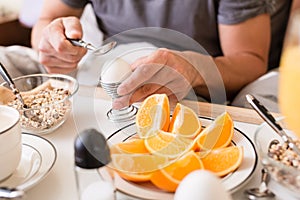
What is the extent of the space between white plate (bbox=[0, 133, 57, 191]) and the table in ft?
0.06

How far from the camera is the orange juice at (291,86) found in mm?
477

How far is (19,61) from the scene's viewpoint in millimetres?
1116

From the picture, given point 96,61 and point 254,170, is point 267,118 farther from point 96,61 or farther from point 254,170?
point 96,61

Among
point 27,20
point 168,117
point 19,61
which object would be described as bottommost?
point 27,20

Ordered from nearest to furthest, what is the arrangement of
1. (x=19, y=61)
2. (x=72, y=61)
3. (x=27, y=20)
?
(x=72, y=61)
(x=19, y=61)
(x=27, y=20)

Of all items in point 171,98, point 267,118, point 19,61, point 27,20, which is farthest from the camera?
point 27,20

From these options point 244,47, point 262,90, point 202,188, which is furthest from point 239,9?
point 202,188

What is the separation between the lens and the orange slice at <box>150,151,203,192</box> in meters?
0.54

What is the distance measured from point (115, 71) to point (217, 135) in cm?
21

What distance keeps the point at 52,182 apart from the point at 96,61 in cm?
25

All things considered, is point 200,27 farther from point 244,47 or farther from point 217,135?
point 217,135

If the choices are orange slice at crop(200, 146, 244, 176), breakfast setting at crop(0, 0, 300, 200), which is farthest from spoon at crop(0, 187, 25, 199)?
orange slice at crop(200, 146, 244, 176)

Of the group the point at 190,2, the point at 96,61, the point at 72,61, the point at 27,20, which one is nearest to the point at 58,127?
the point at 96,61

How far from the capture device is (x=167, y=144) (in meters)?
0.60
